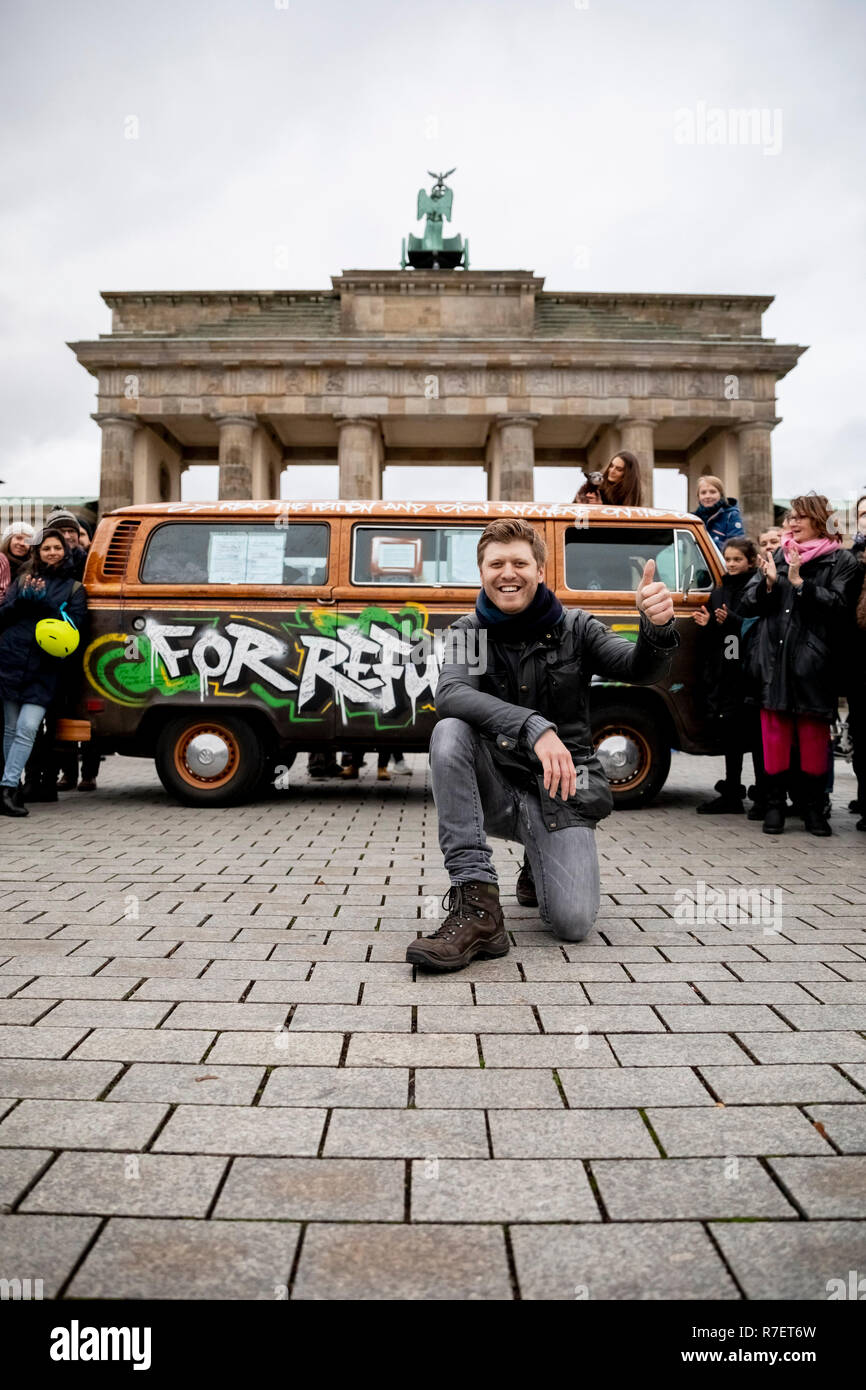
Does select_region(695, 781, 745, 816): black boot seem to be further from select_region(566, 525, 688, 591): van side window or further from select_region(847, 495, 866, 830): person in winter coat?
select_region(566, 525, 688, 591): van side window

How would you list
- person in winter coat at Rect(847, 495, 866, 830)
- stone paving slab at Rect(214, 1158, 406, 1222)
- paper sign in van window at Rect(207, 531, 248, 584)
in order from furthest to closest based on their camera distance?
paper sign in van window at Rect(207, 531, 248, 584) < person in winter coat at Rect(847, 495, 866, 830) < stone paving slab at Rect(214, 1158, 406, 1222)

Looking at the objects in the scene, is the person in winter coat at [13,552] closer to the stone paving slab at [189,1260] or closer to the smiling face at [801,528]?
the smiling face at [801,528]

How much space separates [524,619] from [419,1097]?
6.42ft

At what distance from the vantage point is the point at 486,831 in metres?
3.98

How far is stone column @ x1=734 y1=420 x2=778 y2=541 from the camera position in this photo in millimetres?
34312

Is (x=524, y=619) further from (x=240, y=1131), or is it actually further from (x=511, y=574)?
(x=240, y=1131)

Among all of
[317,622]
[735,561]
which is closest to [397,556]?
[317,622]

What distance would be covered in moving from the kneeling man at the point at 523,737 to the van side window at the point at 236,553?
3.85 metres

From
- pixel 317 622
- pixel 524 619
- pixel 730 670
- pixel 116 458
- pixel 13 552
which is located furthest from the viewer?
pixel 116 458

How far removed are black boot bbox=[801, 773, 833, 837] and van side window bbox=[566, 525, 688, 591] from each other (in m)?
1.82

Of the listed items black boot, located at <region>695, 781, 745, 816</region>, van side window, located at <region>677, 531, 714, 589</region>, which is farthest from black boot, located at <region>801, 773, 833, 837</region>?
van side window, located at <region>677, 531, 714, 589</region>

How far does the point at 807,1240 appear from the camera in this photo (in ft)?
5.87
